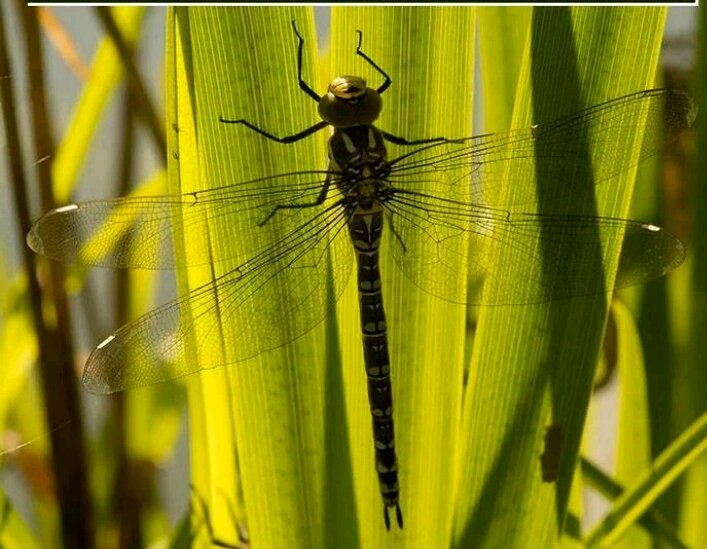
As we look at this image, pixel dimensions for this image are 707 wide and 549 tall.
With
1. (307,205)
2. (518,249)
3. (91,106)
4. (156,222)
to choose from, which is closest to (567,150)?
(518,249)

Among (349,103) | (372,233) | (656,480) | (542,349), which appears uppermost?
(349,103)

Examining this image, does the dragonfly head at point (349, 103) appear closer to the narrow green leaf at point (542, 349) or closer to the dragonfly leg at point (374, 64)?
the dragonfly leg at point (374, 64)

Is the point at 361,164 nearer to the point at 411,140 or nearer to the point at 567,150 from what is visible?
the point at 411,140

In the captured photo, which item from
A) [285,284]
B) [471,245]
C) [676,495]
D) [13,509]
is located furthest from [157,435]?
[676,495]

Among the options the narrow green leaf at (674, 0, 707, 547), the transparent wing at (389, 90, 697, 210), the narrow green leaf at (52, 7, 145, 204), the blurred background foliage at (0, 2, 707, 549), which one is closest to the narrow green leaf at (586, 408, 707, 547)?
the blurred background foliage at (0, 2, 707, 549)

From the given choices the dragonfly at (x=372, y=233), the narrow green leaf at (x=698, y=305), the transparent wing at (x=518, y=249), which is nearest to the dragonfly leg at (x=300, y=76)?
the dragonfly at (x=372, y=233)

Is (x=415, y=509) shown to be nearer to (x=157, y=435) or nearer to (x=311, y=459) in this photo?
(x=311, y=459)

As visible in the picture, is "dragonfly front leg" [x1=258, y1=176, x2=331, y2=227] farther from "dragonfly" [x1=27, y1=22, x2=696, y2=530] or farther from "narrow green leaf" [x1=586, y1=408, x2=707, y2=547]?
"narrow green leaf" [x1=586, y1=408, x2=707, y2=547]
